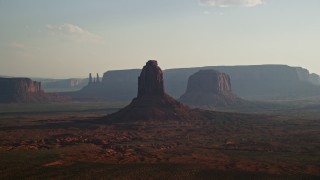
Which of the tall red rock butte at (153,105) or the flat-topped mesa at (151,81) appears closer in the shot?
the tall red rock butte at (153,105)

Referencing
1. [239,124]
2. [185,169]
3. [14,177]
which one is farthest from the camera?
Answer: [239,124]

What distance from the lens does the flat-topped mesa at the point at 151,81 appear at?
427ft

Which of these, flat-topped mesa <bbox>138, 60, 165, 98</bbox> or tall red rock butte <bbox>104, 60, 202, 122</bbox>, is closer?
tall red rock butte <bbox>104, 60, 202, 122</bbox>

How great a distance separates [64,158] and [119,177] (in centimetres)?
1745

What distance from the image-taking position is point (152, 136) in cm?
9744

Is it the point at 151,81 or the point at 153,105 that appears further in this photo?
the point at 151,81

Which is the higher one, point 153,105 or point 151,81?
point 151,81

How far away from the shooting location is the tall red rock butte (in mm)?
125250

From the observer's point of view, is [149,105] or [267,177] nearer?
[267,177]

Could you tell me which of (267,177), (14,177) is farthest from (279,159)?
(14,177)

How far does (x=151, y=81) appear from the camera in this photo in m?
130

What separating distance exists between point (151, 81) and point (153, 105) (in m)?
7.42

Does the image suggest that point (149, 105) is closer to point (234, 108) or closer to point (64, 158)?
point (64, 158)

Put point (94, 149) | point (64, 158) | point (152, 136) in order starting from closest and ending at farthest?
point (64, 158), point (94, 149), point (152, 136)
